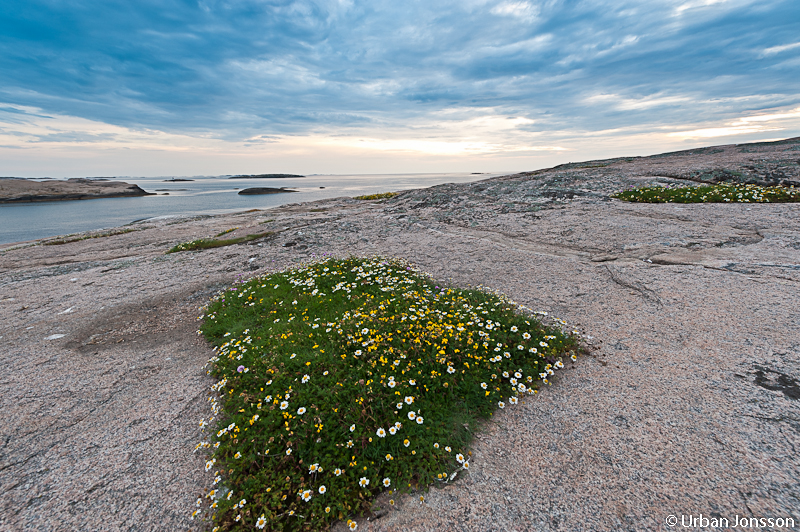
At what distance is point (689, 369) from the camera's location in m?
5.05

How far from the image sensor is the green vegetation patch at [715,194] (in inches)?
579

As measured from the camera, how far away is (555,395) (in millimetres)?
4883

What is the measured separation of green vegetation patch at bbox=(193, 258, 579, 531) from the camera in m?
3.65

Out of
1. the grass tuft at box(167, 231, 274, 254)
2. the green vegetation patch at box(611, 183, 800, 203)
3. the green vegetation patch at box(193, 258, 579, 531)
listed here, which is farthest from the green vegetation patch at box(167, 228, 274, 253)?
the green vegetation patch at box(611, 183, 800, 203)

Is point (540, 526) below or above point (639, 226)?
A: below

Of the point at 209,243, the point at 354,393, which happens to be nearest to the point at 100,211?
the point at 209,243

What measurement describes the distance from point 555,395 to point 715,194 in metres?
17.1

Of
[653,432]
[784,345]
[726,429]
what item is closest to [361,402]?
[653,432]

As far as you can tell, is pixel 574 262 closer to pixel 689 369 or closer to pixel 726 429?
pixel 689 369

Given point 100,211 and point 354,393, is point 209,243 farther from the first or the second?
point 100,211

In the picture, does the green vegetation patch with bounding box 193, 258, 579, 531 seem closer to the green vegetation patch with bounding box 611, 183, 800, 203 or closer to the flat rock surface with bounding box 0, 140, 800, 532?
the flat rock surface with bounding box 0, 140, 800, 532

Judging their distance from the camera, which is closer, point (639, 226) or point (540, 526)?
point (540, 526)

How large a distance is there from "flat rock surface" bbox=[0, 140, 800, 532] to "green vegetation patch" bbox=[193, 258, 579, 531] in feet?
0.93

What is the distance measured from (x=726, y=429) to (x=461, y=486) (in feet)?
10.5
